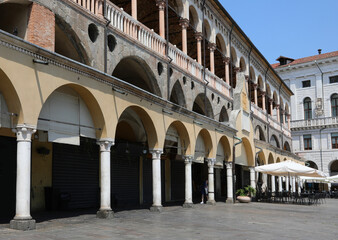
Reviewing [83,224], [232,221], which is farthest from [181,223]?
[83,224]

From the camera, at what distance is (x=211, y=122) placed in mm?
21125

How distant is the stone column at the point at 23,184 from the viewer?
30.8 ft

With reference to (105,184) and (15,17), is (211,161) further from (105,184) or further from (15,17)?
(15,17)

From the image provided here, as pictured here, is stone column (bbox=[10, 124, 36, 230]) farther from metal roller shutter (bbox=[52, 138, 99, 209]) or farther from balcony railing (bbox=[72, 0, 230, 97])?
metal roller shutter (bbox=[52, 138, 99, 209])

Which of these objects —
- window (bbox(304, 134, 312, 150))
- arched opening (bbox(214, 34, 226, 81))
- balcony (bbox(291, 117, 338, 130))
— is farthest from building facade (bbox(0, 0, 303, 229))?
window (bbox(304, 134, 312, 150))

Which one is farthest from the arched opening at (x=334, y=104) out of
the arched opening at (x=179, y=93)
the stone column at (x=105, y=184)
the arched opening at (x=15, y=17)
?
the arched opening at (x=15, y=17)

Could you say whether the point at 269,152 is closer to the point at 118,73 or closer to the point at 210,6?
the point at 210,6

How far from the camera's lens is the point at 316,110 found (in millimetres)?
52500

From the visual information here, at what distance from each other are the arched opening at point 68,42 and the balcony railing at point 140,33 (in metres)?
0.87

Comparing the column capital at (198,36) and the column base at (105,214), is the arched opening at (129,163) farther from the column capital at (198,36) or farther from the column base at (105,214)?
the column capital at (198,36)

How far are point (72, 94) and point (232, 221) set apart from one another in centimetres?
628

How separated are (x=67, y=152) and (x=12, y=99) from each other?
641 cm

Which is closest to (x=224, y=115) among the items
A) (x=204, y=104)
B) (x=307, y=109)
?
(x=204, y=104)

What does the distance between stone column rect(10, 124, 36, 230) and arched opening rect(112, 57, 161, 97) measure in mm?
6590
